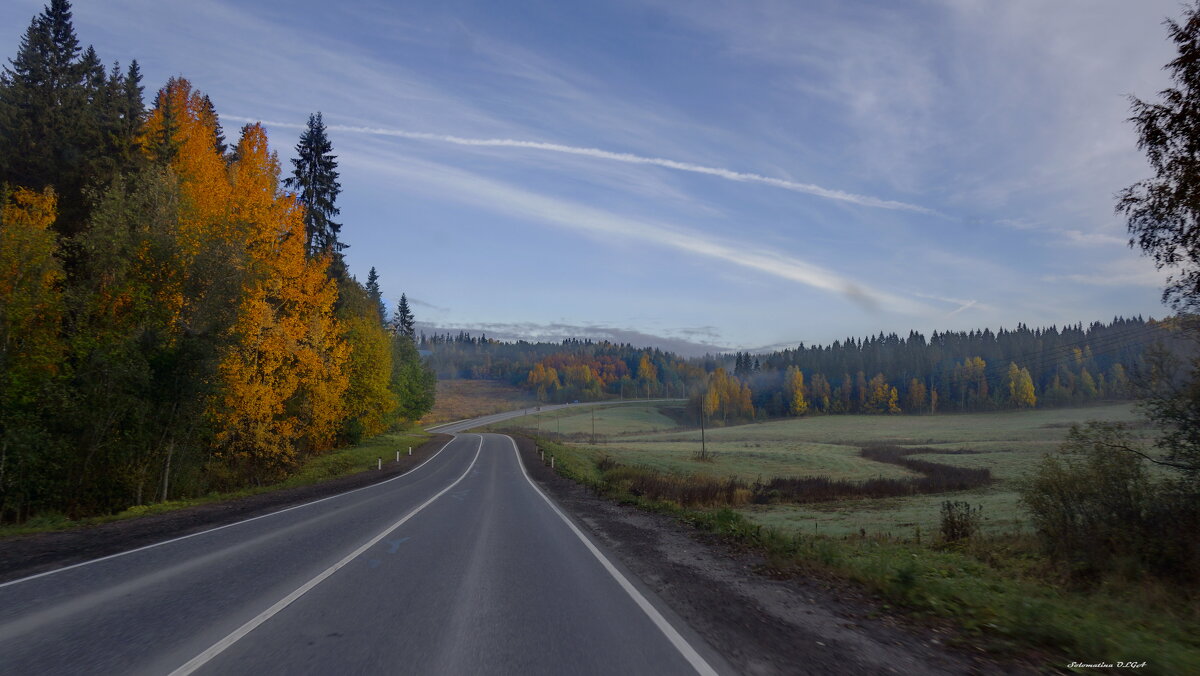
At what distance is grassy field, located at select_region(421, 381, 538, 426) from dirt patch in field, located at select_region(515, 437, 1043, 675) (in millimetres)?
108257

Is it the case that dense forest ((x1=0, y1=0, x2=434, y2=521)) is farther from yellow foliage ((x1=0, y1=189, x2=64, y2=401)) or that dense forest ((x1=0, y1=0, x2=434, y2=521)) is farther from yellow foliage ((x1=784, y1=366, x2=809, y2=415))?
yellow foliage ((x1=784, y1=366, x2=809, y2=415))

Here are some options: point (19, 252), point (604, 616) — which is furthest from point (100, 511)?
point (604, 616)

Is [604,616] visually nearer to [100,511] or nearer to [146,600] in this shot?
[146,600]

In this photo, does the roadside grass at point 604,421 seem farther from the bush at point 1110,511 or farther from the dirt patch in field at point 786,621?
the dirt patch in field at point 786,621

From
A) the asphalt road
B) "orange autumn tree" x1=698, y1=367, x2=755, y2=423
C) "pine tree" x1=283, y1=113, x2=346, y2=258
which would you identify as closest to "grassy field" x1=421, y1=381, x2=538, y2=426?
"orange autumn tree" x1=698, y1=367, x2=755, y2=423

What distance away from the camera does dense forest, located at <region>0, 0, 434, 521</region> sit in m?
16.8

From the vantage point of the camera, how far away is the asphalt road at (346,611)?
16.4 feet

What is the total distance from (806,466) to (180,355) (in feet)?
153

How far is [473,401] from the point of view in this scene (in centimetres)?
16800

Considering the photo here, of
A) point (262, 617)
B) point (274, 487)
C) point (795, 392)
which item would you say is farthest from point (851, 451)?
point (795, 392)

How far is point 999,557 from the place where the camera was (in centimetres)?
1320

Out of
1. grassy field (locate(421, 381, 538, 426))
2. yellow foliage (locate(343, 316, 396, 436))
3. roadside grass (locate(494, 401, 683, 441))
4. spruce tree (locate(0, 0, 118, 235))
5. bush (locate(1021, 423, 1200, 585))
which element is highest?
spruce tree (locate(0, 0, 118, 235))

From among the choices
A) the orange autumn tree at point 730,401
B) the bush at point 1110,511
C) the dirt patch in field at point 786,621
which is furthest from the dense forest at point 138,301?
the orange autumn tree at point 730,401

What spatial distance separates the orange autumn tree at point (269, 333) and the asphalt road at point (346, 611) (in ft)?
43.6
